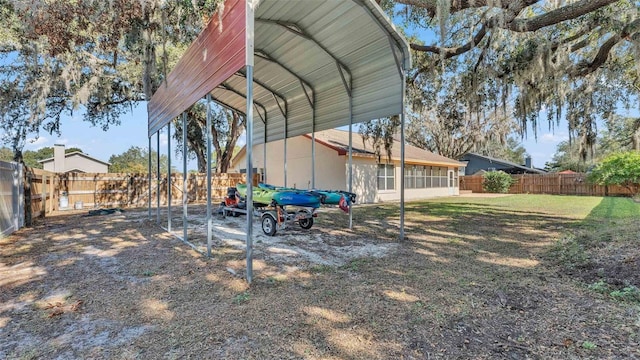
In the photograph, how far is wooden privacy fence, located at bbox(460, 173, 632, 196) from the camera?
1967 centimetres

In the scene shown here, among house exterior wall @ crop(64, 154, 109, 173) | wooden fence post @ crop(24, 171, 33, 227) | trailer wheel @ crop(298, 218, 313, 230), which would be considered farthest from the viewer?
house exterior wall @ crop(64, 154, 109, 173)

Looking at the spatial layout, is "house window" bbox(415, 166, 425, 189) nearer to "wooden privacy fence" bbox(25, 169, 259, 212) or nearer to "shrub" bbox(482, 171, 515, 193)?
"shrub" bbox(482, 171, 515, 193)

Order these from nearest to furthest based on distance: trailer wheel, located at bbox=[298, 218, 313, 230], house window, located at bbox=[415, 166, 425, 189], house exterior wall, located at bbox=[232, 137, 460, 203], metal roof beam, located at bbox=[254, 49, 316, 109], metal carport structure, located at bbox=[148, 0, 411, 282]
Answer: metal carport structure, located at bbox=[148, 0, 411, 282], metal roof beam, located at bbox=[254, 49, 316, 109], trailer wheel, located at bbox=[298, 218, 313, 230], house exterior wall, located at bbox=[232, 137, 460, 203], house window, located at bbox=[415, 166, 425, 189]

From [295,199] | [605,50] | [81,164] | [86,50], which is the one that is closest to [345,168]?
[295,199]

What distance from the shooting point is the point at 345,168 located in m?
14.8

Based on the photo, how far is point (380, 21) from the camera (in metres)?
5.39

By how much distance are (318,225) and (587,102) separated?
27.9 ft

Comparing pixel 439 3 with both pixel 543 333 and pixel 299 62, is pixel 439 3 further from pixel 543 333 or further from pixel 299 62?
pixel 543 333

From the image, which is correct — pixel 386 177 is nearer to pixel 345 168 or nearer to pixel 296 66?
pixel 345 168

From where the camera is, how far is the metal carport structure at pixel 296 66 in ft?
13.5

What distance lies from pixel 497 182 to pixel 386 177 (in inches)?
480

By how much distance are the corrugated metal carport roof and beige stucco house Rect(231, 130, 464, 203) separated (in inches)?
185

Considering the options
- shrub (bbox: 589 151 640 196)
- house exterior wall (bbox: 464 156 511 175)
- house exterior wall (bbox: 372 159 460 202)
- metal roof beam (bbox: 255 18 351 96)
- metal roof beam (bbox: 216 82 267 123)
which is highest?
metal roof beam (bbox: 255 18 351 96)

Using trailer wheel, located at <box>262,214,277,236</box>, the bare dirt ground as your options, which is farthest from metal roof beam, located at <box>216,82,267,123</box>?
the bare dirt ground
